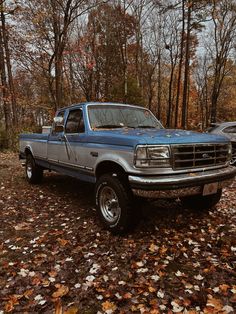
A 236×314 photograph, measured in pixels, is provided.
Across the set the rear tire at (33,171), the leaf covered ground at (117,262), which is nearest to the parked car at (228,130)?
the leaf covered ground at (117,262)

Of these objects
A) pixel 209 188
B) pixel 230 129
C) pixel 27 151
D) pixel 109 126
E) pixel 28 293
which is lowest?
pixel 28 293

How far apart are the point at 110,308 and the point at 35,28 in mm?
19539

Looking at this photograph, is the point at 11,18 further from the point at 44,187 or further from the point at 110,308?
the point at 110,308

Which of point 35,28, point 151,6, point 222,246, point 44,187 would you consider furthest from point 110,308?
point 151,6

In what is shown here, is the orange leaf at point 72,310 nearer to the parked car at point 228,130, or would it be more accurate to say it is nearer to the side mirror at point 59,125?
the side mirror at point 59,125

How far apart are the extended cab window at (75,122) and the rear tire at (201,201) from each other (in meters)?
2.60

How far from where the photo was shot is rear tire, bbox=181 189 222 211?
5.19m

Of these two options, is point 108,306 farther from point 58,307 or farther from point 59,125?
point 59,125

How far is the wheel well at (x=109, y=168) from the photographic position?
4.28 metres

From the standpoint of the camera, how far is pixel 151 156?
3.73m

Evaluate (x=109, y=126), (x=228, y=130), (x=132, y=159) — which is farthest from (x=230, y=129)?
(x=132, y=159)

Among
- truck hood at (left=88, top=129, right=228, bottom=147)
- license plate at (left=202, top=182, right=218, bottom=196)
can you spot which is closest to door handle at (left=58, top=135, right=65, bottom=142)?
truck hood at (left=88, top=129, right=228, bottom=147)

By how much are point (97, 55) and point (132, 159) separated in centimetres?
2664

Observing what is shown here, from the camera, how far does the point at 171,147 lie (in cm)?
379
